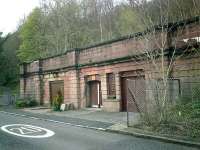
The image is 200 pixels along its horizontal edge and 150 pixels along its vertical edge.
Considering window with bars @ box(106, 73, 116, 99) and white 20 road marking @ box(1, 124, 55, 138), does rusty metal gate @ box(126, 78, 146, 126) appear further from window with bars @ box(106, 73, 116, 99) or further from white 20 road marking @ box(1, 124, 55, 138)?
window with bars @ box(106, 73, 116, 99)

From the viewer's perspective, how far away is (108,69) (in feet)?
69.2

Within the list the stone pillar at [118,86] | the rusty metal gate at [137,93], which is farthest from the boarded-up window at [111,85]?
the rusty metal gate at [137,93]

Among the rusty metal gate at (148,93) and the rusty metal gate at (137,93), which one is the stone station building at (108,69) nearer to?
the rusty metal gate at (148,93)

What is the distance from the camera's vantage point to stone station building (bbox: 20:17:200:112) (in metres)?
16.4

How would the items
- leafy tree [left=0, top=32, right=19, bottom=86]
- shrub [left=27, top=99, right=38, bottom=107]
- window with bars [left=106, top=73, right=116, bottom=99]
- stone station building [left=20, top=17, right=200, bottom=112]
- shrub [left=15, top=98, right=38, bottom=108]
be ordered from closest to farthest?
stone station building [left=20, top=17, right=200, bottom=112], window with bars [left=106, top=73, right=116, bottom=99], shrub [left=15, top=98, right=38, bottom=108], shrub [left=27, top=99, right=38, bottom=107], leafy tree [left=0, top=32, right=19, bottom=86]

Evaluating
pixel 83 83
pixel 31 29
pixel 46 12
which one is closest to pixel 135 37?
pixel 83 83

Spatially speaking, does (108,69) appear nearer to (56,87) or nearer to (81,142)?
(56,87)

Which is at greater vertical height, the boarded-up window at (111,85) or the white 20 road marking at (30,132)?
the boarded-up window at (111,85)

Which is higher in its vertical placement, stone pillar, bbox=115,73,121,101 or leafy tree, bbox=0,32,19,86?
leafy tree, bbox=0,32,19,86

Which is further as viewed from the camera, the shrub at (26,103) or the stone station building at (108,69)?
the shrub at (26,103)

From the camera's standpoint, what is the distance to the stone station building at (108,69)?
53.7 ft

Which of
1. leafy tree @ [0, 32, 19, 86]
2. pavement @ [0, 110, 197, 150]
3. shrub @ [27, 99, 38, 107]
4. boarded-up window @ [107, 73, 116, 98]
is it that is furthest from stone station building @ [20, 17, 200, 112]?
leafy tree @ [0, 32, 19, 86]

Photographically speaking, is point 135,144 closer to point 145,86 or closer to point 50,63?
point 145,86

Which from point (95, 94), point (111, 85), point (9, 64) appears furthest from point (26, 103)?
point (9, 64)
